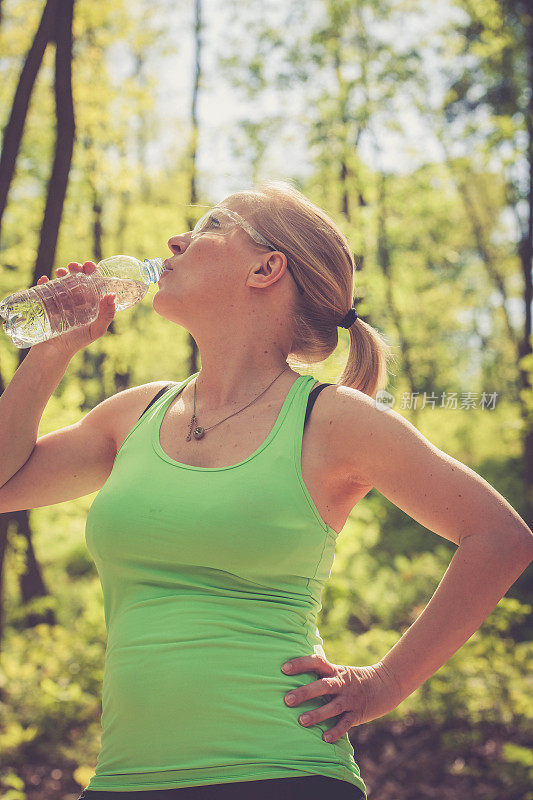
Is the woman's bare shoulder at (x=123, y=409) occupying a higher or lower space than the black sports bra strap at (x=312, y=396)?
lower

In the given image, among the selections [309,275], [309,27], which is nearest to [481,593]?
[309,275]

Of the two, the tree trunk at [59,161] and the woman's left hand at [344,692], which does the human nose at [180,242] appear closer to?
the woman's left hand at [344,692]

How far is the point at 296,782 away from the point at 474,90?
1368 cm

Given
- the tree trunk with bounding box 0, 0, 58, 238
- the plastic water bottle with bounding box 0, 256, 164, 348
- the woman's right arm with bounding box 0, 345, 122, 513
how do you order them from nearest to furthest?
the woman's right arm with bounding box 0, 345, 122, 513
the plastic water bottle with bounding box 0, 256, 164, 348
the tree trunk with bounding box 0, 0, 58, 238

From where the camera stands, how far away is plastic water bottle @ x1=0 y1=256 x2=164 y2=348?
2111mm

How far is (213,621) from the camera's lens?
1374mm

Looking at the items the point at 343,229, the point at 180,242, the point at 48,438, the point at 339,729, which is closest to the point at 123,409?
the point at 48,438

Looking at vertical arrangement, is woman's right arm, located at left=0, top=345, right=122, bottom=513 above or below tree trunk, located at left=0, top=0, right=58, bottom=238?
below

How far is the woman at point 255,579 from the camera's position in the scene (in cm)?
132

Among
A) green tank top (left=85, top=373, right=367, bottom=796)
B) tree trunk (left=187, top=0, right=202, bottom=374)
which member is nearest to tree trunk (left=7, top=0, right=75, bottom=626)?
green tank top (left=85, top=373, right=367, bottom=796)

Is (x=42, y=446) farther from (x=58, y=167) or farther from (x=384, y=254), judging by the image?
(x=384, y=254)

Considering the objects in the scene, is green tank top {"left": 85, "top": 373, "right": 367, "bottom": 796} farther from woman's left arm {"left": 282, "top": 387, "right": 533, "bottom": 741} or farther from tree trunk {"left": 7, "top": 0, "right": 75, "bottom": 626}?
tree trunk {"left": 7, "top": 0, "right": 75, "bottom": 626}

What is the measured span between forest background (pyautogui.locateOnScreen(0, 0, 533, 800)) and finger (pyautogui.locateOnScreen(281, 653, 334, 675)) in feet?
2.91

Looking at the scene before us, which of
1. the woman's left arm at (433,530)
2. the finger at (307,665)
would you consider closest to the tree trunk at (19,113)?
the woman's left arm at (433,530)
